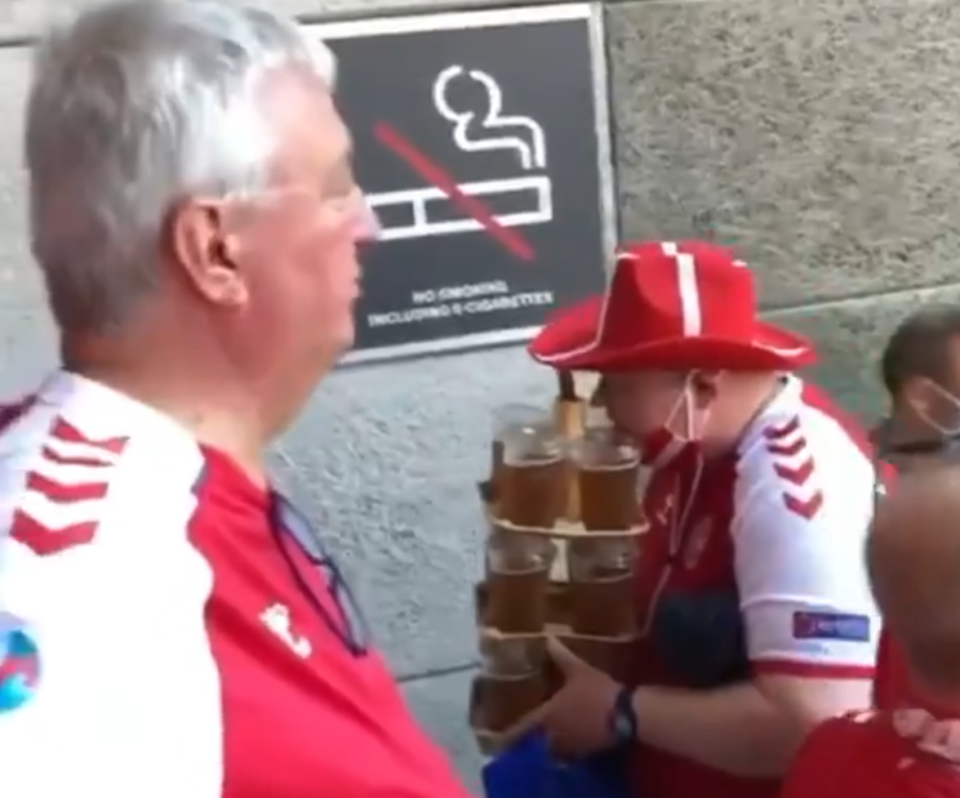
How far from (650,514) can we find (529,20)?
128 centimetres

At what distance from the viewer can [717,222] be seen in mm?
3600

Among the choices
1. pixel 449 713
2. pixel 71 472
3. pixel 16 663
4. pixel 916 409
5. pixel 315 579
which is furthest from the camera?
pixel 449 713

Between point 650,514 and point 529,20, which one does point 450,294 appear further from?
point 650,514

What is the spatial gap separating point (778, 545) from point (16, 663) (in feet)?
3.26

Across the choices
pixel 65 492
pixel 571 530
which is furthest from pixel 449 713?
pixel 65 492

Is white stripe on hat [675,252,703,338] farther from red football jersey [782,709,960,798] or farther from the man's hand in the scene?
red football jersey [782,709,960,798]

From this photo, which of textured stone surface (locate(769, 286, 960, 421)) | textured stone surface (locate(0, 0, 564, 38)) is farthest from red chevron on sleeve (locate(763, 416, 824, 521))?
textured stone surface (locate(769, 286, 960, 421))

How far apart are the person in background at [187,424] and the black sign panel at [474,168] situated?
61.7 inches

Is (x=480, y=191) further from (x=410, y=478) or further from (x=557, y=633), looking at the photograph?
(x=557, y=633)

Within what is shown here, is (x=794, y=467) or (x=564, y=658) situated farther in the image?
(x=564, y=658)

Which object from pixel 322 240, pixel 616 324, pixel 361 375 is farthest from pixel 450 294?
pixel 322 240

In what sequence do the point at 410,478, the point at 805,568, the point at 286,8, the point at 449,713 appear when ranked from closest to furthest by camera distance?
the point at 805,568, the point at 286,8, the point at 410,478, the point at 449,713

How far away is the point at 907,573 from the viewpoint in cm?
168

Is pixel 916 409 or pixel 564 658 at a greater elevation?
pixel 916 409
